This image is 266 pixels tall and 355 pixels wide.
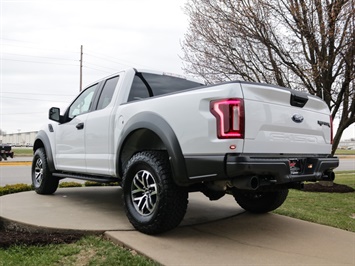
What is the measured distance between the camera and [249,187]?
3432mm

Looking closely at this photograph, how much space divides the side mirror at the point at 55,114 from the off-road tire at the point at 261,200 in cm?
→ 319

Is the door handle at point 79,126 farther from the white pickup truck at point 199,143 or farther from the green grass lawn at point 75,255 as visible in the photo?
the green grass lawn at point 75,255

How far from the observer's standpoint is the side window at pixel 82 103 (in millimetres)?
5895

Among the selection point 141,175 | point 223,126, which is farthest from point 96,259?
point 223,126

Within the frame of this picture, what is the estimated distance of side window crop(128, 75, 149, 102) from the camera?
507 cm

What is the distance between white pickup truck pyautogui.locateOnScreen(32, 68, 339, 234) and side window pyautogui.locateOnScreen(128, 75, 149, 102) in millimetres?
14

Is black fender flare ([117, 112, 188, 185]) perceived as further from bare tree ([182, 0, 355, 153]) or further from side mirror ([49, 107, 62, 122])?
bare tree ([182, 0, 355, 153])

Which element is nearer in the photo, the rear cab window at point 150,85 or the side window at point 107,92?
the rear cab window at point 150,85

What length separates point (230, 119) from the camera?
135 inches

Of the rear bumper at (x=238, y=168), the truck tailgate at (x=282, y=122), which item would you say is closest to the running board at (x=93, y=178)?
the rear bumper at (x=238, y=168)

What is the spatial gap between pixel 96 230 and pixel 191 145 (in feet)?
4.82

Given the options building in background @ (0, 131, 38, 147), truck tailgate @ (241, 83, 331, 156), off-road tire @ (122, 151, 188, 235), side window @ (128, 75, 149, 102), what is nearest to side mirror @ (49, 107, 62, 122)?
side window @ (128, 75, 149, 102)

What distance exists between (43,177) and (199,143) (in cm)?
411

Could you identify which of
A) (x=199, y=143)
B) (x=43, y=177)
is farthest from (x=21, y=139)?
(x=199, y=143)
